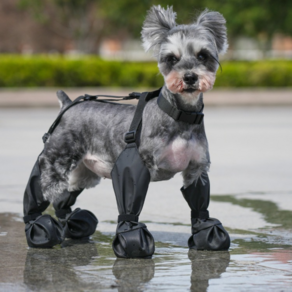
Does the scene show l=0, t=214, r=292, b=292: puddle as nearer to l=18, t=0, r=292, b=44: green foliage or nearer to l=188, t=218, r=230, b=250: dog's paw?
l=188, t=218, r=230, b=250: dog's paw

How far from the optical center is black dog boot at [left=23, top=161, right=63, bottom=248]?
578cm

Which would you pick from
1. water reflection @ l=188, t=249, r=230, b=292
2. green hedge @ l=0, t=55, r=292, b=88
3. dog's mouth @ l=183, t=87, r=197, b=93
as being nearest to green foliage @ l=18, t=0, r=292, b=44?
green hedge @ l=0, t=55, r=292, b=88

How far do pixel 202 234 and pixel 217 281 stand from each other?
0.94m

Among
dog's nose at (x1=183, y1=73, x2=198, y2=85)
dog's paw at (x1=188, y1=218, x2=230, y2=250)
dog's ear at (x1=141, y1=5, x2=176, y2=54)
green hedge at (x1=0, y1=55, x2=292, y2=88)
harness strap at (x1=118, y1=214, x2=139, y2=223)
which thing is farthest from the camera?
green hedge at (x1=0, y1=55, x2=292, y2=88)

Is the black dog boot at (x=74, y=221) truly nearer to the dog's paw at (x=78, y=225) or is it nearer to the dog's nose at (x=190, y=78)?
the dog's paw at (x=78, y=225)

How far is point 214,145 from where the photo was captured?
14.1 meters

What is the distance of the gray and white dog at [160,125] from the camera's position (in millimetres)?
5141

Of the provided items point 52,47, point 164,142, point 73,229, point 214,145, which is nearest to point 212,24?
point 164,142

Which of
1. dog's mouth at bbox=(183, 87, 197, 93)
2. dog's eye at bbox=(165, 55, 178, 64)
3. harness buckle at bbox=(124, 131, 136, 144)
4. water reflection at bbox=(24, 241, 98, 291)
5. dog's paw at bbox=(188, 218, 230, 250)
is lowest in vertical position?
water reflection at bbox=(24, 241, 98, 291)

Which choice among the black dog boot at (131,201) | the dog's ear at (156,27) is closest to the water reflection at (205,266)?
the black dog boot at (131,201)

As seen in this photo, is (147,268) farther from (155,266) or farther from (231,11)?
(231,11)

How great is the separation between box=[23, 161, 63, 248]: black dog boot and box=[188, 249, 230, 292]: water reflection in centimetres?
105

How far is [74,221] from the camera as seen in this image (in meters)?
6.23

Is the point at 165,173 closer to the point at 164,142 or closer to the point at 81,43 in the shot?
the point at 164,142
